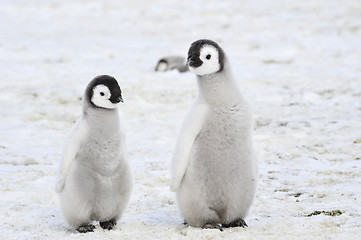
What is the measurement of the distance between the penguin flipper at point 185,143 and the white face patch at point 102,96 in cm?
57

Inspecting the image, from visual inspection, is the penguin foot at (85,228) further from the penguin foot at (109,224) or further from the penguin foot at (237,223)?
the penguin foot at (237,223)

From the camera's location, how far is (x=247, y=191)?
15.2 ft

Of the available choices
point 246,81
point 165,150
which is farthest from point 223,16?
point 165,150

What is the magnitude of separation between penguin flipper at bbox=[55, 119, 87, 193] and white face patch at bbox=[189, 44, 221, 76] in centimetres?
95

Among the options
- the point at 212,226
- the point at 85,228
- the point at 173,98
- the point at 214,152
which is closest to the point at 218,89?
the point at 214,152

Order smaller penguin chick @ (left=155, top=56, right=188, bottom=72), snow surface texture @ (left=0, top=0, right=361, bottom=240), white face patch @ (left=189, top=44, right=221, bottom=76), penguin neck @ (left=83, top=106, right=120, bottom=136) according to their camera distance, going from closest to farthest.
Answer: white face patch @ (left=189, top=44, right=221, bottom=76) → penguin neck @ (left=83, top=106, right=120, bottom=136) → snow surface texture @ (left=0, top=0, right=361, bottom=240) → smaller penguin chick @ (left=155, top=56, right=188, bottom=72)

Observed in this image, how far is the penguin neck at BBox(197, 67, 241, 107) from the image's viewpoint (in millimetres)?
4578

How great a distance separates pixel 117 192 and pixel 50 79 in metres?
6.49

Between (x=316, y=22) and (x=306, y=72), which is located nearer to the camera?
(x=306, y=72)

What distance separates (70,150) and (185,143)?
0.84 metres

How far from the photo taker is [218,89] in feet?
15.0

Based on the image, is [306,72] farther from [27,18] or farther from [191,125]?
[27,18]

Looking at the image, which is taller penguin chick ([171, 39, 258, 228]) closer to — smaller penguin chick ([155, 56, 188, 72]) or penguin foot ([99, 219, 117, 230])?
penguin foot ([99, 219, 117, 230])

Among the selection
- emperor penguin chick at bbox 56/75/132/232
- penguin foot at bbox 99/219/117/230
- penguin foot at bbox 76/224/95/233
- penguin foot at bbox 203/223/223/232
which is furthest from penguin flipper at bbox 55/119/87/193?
penguin foot at bbox 203/223/223/232
